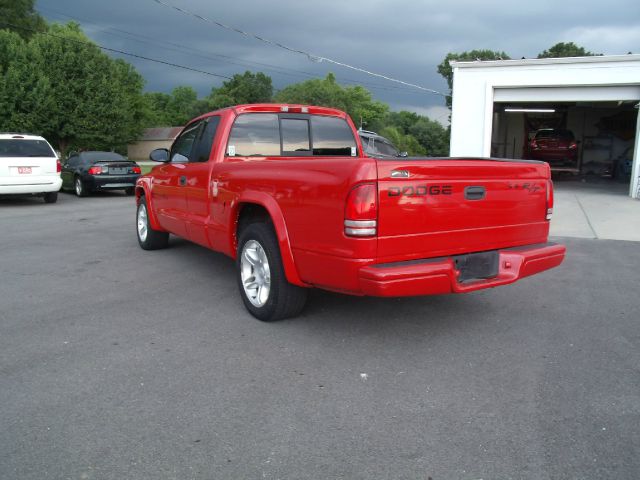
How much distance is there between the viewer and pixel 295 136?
5812 millimetres

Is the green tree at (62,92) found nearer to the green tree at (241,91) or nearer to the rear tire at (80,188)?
the rear tire at (80,188)

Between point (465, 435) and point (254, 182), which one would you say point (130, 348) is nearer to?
point (254, 182)

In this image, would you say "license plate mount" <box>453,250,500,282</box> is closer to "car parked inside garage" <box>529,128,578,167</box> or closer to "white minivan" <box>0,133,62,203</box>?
"white minivan" <box>0,133,62,203</box>

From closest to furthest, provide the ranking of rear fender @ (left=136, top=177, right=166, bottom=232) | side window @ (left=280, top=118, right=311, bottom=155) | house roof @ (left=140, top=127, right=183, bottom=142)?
side window @ (left=280, top=118, right=311, bottom=155)
rear fender @ (left=136, top=177, right=166, bottom=232)
house roof @ (left=140, top=127, right=183, bottom=142)

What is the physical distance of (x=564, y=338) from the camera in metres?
4.24

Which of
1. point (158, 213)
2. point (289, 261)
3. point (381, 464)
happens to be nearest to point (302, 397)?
point (381, 464)

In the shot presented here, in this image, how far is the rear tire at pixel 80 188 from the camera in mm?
16266

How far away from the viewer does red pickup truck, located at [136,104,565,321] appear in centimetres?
349

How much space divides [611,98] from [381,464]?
53.5 feet

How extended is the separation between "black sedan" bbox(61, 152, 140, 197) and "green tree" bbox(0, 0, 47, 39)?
35592 mm

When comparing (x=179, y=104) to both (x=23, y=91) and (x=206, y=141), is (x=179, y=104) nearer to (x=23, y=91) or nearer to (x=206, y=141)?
(x=23, y=91)

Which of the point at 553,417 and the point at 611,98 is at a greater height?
the point at 611,98

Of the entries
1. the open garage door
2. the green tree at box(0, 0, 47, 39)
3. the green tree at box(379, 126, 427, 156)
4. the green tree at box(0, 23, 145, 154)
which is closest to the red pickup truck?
the open garage door

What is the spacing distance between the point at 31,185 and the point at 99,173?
269cm
